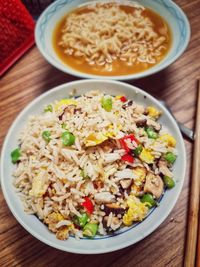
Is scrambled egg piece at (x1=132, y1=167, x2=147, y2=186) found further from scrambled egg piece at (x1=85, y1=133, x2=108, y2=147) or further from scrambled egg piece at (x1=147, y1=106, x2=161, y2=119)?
scrambled egg piece at (x1=147, y1=106, x2=161, y2=119)

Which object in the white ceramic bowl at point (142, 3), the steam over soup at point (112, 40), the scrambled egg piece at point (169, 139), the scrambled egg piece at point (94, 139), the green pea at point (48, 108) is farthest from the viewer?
the steam over soup at point (112, 40)

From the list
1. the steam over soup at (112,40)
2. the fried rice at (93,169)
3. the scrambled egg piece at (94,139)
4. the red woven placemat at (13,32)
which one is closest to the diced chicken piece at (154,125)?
the fried rice at (93,169)

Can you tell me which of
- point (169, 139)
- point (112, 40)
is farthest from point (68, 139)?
point (112, 40)

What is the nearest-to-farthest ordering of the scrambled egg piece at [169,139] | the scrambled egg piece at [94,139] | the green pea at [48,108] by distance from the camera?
the scrambled egg piece at [94,139], the scrambled egg piece at [169,139], the green pea at [48,108]

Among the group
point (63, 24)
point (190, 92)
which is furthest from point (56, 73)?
point (190, 92)

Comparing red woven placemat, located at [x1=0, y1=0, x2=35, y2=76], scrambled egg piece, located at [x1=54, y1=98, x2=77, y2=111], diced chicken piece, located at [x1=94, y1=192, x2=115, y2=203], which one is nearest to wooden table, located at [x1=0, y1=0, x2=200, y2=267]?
red woven placemat, located at [x1=0, y1=0, x2=35, y2=76]

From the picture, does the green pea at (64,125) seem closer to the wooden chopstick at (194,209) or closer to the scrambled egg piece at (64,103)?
the scrambled egg piece at (64,103)

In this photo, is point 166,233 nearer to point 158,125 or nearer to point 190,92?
point 158,125
